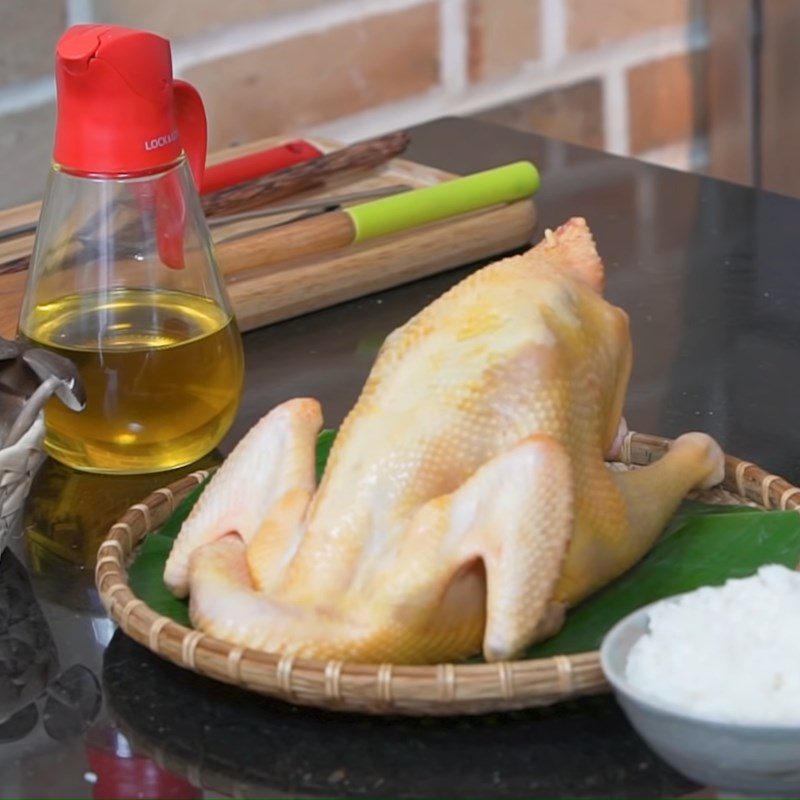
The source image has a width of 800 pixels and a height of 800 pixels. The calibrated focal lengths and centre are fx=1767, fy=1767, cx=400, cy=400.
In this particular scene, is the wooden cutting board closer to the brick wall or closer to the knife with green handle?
the knife with green handle

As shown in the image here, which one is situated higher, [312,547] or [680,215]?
[312,547]

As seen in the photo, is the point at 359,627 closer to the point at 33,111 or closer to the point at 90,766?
the point at 90,766

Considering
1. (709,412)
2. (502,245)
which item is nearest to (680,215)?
(502,245)

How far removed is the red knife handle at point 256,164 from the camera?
1.23 meters

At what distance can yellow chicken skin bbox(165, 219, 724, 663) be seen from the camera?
2.07 ft

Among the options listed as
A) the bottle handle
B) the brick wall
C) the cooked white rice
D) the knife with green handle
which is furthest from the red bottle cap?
the brick wall

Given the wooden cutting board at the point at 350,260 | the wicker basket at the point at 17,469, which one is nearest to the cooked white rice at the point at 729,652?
the wicker basket at the point at 17,469

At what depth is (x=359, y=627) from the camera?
0.63 metres

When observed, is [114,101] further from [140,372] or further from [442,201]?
[442,201]

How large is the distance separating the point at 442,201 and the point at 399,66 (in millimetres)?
566

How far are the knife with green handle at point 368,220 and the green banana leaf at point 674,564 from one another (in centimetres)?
37

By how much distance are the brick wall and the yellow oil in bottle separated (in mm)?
603

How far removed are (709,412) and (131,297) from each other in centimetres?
31

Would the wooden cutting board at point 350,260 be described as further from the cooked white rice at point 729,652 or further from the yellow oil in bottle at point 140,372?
the cooked white rice at point 729,652
